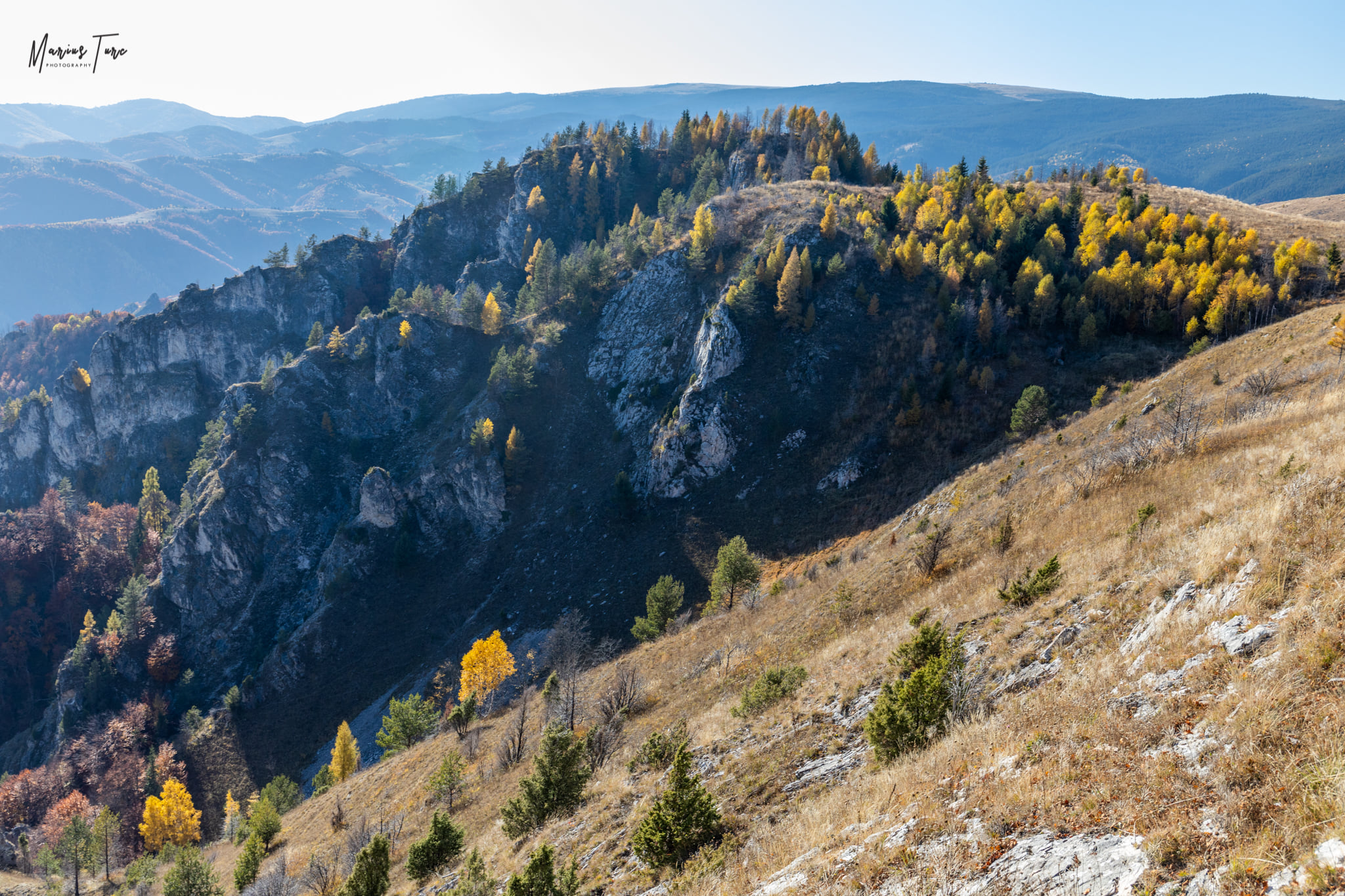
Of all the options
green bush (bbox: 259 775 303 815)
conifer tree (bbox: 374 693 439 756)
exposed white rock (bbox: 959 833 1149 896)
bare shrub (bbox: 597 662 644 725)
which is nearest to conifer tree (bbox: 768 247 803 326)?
bare shrub (bbox: 597 662 644 725)

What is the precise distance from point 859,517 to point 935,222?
5498cm

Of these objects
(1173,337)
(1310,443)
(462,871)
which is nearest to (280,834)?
(462,871)

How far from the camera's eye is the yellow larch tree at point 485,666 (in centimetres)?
4825

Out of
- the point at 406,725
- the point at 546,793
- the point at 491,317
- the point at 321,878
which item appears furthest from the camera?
the point at 491,317

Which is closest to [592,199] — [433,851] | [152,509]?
[152,509]

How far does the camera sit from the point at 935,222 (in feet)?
281

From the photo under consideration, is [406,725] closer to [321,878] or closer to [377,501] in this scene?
[321,878]

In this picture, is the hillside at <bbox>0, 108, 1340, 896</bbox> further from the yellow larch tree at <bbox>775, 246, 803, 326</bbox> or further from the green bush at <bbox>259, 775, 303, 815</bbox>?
the green bush at <bbox>259, 775, 303, 815</bbox>

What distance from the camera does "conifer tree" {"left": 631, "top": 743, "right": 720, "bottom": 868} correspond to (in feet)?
41.5

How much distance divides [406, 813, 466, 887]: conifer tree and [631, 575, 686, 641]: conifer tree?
27.5m

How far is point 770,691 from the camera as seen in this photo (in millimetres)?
20094

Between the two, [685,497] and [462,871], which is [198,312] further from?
[462,871]

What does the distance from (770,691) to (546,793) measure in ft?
28.2

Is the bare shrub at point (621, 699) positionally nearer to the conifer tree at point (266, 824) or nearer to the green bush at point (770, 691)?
the green bush at point (770, 691)
